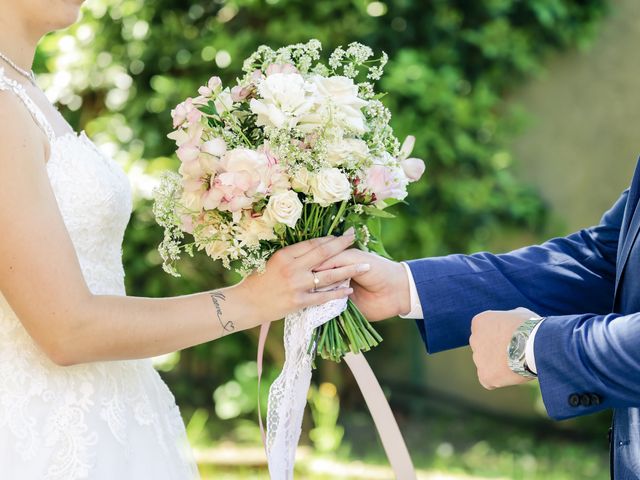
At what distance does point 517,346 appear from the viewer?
248 cm

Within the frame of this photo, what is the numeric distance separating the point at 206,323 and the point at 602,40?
4718mm

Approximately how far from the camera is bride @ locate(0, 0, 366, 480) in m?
2.28

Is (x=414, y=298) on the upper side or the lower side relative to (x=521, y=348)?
lower

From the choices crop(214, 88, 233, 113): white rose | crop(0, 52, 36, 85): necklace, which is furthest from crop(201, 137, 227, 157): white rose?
crop(0, 52, 36, 85): necklace

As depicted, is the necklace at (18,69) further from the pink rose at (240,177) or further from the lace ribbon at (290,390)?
the lace ribbon at (290,390)

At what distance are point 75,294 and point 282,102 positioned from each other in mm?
706

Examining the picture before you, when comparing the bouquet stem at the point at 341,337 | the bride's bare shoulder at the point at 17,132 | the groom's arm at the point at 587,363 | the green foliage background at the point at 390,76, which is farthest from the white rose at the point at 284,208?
the green foliage background at the point at 390,76

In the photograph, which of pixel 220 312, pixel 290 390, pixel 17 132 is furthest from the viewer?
pixel 290 390

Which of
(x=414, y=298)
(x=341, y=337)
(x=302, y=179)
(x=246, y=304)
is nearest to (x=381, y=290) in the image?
(x=414, y=298)

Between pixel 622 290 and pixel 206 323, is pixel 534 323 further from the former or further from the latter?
pixel 206 323

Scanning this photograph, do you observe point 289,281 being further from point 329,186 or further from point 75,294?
point 75,294

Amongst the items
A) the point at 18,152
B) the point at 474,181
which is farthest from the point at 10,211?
the point at 474,181

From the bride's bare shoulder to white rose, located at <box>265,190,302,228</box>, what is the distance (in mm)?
584

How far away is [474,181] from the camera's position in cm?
607
